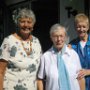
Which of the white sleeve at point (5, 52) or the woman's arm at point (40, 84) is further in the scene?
the woman's arm at point (40, 84)

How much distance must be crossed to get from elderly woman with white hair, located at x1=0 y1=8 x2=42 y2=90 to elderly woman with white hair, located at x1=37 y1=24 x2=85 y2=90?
98 millimetres

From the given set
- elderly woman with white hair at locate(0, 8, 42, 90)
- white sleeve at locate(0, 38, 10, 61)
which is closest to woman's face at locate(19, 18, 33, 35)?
elderly woman with white hair at locate(0, 8, 42, 90)

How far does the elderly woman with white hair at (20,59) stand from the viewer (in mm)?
4023

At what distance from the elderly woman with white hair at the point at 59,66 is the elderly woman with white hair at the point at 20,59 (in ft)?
0.32

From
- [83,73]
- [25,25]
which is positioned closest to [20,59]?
[25,25]

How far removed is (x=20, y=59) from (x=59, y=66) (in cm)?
41

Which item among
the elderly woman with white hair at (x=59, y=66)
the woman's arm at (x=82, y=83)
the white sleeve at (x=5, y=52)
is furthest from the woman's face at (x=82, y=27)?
the white sleeve at (x=5, y=52)

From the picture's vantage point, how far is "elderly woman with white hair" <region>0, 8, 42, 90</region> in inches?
158

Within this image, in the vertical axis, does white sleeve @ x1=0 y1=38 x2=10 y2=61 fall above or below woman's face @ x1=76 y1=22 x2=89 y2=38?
below

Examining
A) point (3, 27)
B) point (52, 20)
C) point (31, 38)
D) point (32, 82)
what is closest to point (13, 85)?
point (32, 82)

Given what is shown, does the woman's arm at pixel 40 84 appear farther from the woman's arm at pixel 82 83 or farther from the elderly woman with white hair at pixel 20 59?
the woman's arm at pixel 82 83

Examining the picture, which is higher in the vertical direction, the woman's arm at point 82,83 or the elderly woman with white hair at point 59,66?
the elderly woman with white hair at point 59,66

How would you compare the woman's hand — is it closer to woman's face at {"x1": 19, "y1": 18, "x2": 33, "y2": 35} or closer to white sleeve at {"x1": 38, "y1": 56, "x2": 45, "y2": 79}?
white sleeve at {"x1": 38, "y1": 56, "x2": 45, "y2": 79}

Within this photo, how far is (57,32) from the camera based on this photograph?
4105mm
